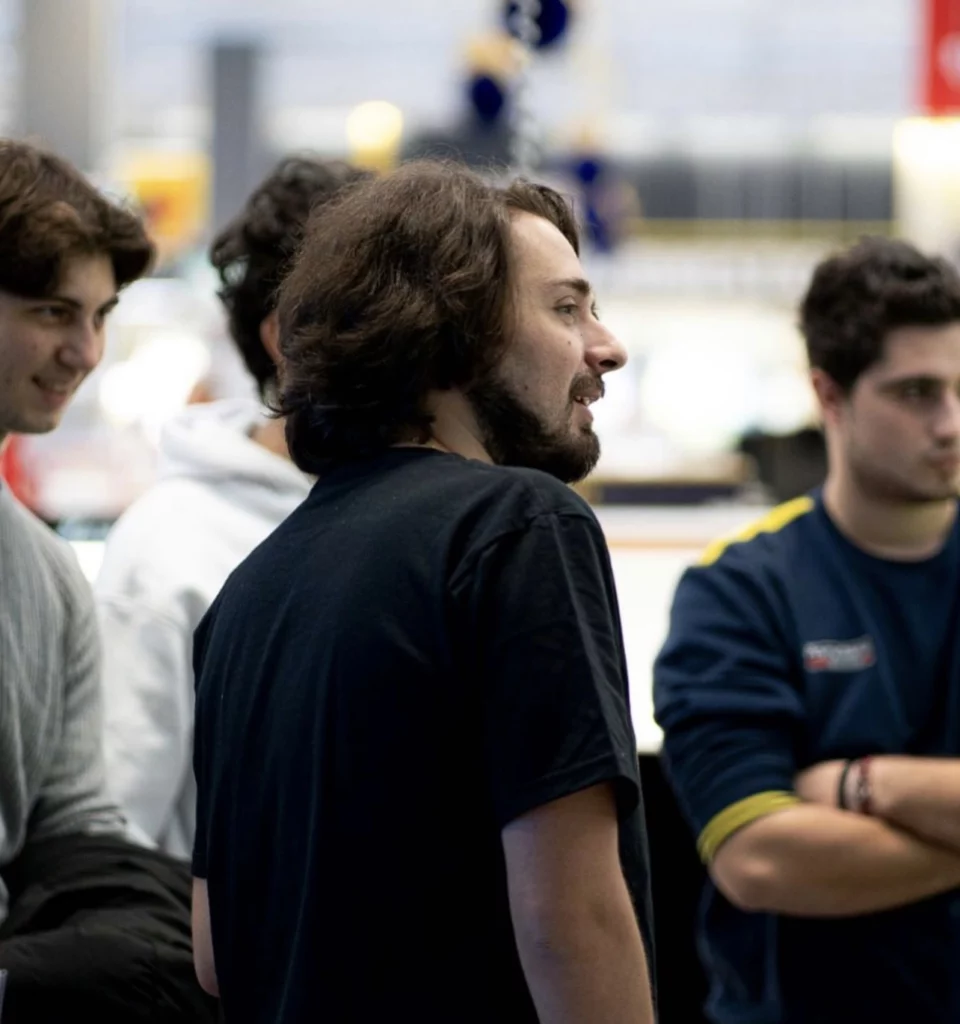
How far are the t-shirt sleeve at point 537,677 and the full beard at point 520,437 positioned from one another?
160 millimetres

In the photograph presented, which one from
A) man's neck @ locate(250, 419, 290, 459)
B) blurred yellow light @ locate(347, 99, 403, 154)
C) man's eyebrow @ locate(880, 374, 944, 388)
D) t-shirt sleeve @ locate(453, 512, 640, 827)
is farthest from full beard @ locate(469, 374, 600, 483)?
blurred yellow light @ locate(347, 99, 403, 154)

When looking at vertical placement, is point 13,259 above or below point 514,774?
above

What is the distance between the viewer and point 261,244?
8.20 ft

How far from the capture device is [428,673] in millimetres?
1389

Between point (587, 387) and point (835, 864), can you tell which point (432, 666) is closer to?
point (587, 387)

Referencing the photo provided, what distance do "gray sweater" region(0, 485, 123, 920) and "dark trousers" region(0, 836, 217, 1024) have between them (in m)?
0.05

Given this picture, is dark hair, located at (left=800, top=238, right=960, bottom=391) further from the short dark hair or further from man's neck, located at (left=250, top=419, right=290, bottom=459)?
the short dark hair

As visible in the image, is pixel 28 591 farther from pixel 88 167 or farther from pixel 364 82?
pixel 364 82

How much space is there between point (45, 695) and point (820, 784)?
0.98 metres

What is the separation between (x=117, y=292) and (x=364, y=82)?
13743 millimetres

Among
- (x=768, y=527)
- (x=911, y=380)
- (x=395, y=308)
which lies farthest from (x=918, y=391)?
(x=395, y=308)

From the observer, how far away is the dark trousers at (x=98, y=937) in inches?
73.5

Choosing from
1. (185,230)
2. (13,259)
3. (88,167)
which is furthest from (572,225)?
(185,230)

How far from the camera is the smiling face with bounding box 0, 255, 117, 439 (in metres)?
2.15
